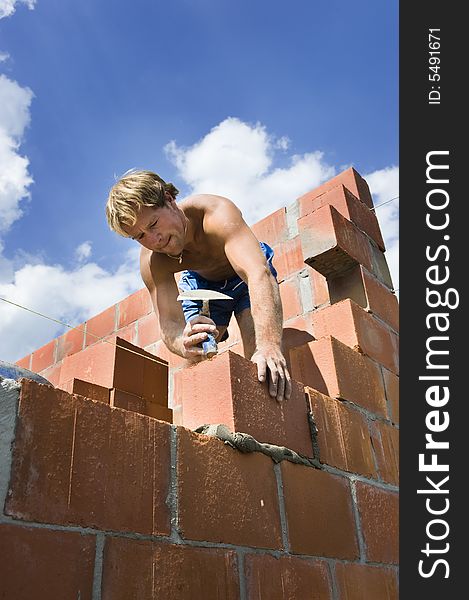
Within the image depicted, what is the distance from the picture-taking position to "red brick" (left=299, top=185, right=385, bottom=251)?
296cm

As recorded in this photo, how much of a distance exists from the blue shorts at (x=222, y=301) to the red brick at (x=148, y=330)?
92 cm

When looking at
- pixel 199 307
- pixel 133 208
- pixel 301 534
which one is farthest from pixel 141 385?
pixel 301 534

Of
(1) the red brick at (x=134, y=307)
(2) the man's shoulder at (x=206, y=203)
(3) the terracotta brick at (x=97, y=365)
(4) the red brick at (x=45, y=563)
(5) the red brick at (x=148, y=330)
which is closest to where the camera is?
(4) the red brick at (x=45, y=563)

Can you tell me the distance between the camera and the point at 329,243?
2600 millimetres

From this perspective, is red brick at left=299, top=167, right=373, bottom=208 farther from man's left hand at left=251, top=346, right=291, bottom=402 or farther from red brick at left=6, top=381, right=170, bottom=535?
red brick at left=6, top=381, right=170, bottom=535

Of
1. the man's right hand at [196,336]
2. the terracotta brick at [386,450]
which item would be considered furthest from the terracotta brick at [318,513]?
the man's right hand at [196,336]

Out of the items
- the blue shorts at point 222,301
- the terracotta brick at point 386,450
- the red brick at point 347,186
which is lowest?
the terracotta brick at point 386,450

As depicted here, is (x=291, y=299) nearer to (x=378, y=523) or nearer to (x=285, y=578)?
(x=378, y=523)

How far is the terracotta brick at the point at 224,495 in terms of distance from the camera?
134 cm

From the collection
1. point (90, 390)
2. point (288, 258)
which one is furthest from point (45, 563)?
point (288, 258)

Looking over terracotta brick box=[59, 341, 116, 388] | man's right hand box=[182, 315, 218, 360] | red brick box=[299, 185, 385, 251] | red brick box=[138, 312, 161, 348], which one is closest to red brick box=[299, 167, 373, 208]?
red brick box=[299, 185, 385, 251]

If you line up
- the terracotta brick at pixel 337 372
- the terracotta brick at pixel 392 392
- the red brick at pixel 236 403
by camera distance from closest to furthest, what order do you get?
the red brick at pixel 236 403, the terracotta brick at pixel 337 372, the terracotta brick at pixel 392 392

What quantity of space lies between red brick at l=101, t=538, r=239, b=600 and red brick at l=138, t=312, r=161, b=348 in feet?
7.61

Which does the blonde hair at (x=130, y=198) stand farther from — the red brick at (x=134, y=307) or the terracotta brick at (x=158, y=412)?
the red brick at (x=134, y=307)
